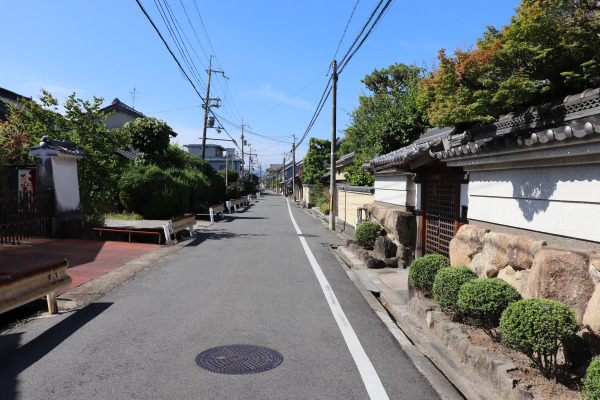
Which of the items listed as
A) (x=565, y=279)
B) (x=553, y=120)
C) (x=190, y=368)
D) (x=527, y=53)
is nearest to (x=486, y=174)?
(x=553, y=120)

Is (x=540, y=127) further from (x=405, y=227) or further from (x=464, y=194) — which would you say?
(x=405, y=227)

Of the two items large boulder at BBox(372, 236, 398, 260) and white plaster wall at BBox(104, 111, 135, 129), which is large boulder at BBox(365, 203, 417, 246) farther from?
white plaster wall at BBox(104, 111, 135, 129)

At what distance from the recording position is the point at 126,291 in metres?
7.77

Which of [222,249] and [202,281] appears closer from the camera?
[202,281]

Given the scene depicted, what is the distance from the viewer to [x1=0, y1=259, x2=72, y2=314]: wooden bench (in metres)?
5.26

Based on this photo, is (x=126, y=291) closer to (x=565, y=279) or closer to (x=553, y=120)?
(x=565, y=279)

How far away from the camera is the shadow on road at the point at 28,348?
403 centimetres

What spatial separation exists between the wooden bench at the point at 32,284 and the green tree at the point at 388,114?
41.1 feet

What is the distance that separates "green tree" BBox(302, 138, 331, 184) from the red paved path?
3398 cm

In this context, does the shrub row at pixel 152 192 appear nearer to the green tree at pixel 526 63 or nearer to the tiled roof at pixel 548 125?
the green tree at pixel 526 63

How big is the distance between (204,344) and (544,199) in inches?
182

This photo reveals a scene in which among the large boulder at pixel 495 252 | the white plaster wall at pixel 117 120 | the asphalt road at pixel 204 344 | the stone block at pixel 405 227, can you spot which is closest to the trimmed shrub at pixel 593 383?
the asphalt road at pixel 204 344

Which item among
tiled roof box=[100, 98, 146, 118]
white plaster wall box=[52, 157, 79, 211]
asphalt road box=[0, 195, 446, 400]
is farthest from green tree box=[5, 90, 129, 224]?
tiled roof box=[100, 98, 146, 118]

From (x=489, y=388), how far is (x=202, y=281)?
6.07 metres
